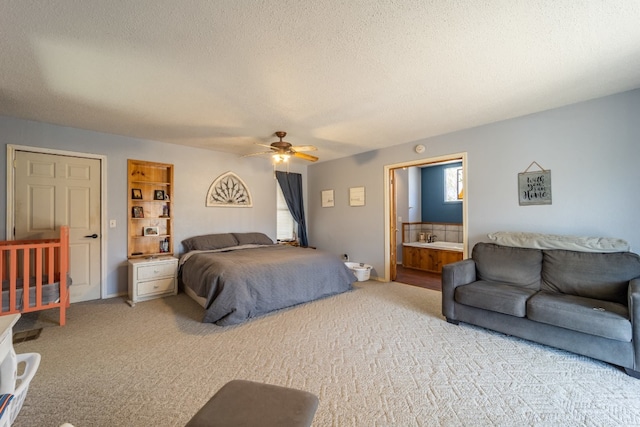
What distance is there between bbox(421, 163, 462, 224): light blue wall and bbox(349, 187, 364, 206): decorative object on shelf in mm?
2560

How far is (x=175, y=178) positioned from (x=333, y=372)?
393 cm

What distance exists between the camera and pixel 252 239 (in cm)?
503

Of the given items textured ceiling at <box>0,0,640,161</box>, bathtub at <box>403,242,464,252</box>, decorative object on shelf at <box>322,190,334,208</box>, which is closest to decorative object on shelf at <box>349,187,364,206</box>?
decorative object on shelf at <box>322,190,334,208</box>

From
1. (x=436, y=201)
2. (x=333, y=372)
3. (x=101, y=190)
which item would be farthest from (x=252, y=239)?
(x=436, y=201)

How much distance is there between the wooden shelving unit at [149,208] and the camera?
417 centimetres

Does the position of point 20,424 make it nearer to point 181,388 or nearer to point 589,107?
point 181,388

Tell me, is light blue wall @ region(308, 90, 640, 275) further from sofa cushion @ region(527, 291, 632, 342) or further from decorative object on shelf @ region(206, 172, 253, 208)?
decorative object on shelf @ region(206, 172, 253, 208)

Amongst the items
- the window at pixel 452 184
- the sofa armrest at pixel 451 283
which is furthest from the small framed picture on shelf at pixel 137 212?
the window at pixel 452 184

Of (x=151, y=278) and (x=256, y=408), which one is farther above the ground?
(x=256, y=408)

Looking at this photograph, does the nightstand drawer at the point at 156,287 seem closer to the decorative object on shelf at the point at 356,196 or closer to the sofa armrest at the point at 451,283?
the decorative object on shelf at the point at 356,196

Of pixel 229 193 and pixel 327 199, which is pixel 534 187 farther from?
pixel 229 193

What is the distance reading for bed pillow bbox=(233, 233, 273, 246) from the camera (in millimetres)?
4922

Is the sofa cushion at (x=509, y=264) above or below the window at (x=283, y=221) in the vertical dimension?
below

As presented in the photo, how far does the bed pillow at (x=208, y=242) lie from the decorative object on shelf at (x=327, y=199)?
2.14 metres
